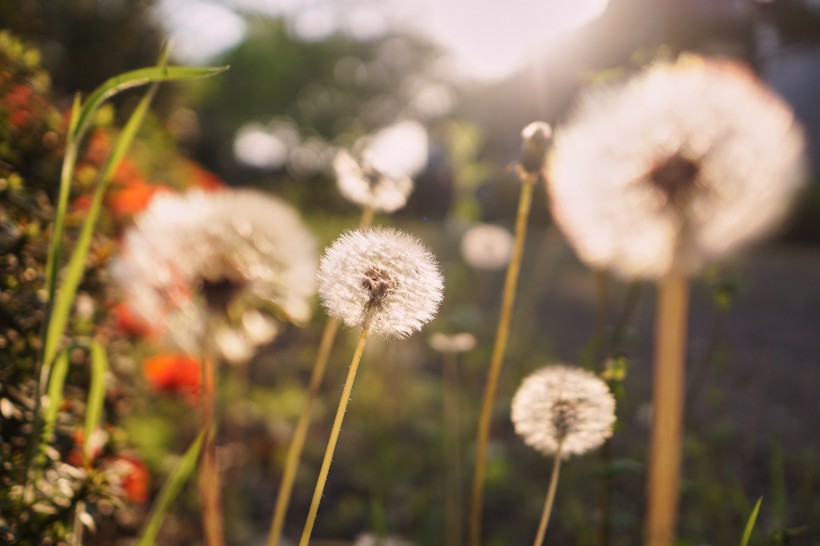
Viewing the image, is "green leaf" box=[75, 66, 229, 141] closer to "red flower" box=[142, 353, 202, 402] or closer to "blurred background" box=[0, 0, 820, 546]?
"blurred background" box=[0, 0, 820, 546]

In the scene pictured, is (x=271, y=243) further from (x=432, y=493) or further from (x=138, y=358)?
(x=432, y=493)

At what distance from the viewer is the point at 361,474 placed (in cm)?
322

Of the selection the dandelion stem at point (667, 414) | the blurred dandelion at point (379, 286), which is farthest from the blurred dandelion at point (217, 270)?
the dandelion stem at point (667, 414)

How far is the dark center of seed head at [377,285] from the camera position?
843 mm

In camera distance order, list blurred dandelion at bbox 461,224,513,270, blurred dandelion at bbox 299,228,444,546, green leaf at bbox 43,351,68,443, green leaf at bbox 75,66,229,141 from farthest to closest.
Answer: blurred dandelion at bbox 461,224,513,270 → green leaf at bbox 43,351,68,443 → green leaf at bbox 75,66,229,141 → blurred dandelion at bbox 299,228,444,546

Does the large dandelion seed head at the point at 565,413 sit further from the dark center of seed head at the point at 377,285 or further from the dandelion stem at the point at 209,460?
the dandelion stem at the point at 209,460

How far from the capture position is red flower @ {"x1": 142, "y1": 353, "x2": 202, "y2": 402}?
2.59 meters

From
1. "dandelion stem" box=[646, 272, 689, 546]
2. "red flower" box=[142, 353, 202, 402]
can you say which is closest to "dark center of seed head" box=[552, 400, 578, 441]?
"dandelion stem" box=[646, 272, 689, 546]

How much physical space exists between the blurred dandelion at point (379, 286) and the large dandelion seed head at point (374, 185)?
399mm

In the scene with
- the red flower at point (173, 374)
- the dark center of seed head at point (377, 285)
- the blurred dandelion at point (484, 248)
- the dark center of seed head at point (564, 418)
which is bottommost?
the dark center of seed head at point (564, 418)

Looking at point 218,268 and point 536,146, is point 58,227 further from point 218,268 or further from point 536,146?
point 536,146

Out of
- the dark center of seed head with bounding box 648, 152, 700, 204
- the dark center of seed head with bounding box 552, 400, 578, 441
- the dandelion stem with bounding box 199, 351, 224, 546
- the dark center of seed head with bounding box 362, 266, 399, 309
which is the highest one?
the dark center of seed head with bounding box 648, 152, 700, 204

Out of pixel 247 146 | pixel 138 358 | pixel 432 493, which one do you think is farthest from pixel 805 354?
pixel 247 146

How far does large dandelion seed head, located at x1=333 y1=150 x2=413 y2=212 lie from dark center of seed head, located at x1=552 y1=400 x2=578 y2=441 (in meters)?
0.47
